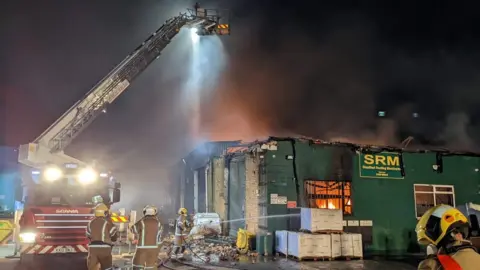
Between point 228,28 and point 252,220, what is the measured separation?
8769 mm

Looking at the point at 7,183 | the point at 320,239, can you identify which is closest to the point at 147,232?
the point at 320,239

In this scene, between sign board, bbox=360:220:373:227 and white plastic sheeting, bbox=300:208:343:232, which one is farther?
sign board, bbox=360:220:373:227

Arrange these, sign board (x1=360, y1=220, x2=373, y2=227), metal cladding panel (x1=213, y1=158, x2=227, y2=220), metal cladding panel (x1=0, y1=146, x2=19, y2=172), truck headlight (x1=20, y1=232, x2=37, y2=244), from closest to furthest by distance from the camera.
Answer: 1. truck headlight (x1=20, y1=232, x2=37, y2=244)
2. sign board (x1=360, y1=220, x2=373, y2=227)
3. metal cladding panel (x1=0, y1=146, x2=19, y2=172)
4. metal cladding panel (x1=213, y1=158, x2=227, y2=220)

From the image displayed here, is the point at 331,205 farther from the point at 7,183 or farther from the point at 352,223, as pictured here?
the point at 7,183

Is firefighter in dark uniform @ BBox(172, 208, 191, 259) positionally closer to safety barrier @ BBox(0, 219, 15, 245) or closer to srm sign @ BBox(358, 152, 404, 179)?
safety barrier @ BBox(0, 219, 15, 245)

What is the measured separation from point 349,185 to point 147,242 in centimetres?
856

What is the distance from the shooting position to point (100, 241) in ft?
23.6

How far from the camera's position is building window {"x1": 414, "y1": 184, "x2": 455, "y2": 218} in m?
14.4

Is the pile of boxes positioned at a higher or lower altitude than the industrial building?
lower

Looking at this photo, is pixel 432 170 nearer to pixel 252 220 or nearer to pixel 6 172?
pixel 252 220

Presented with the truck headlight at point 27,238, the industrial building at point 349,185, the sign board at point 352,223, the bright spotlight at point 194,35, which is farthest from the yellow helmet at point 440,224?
the bright spotlight at point 194,35

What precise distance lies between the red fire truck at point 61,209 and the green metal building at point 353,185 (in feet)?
15.6

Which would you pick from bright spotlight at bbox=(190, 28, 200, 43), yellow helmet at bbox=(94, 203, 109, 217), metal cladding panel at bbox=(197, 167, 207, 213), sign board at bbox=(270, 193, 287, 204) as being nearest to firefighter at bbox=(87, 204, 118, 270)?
yellow helmet at bbox=(94, 203, 109, 217)

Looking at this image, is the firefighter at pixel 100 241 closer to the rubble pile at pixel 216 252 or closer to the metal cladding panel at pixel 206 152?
the rubble pile at pixel 216 252
